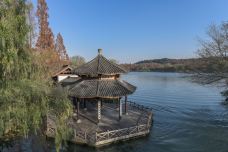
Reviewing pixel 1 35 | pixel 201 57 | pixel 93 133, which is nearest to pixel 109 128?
pixel 93 133

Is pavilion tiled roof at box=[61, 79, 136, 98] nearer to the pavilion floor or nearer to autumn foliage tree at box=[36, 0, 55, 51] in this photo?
the pavilion floor

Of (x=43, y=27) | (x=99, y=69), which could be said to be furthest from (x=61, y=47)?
(x=99, y=69)

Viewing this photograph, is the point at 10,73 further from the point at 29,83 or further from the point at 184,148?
the point at 184,148

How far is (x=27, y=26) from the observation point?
12.8 metres

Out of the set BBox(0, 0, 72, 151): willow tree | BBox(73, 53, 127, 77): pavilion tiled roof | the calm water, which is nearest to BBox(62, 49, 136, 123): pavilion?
BBox(73, 53, 127, 77): pavilion tiled roof

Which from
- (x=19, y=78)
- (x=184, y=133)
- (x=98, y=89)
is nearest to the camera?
(x=19, y=78)

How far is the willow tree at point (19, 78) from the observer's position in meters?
11.6

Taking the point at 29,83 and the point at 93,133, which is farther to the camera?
the point at 93,133

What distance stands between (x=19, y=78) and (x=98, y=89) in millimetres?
12673

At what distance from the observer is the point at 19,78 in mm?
12664

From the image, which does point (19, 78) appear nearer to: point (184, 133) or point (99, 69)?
point (99, 69)

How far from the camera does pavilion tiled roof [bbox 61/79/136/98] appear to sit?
24.3 m

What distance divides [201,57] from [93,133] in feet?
63.8

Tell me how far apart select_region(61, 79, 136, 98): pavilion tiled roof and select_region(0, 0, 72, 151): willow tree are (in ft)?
33.5
